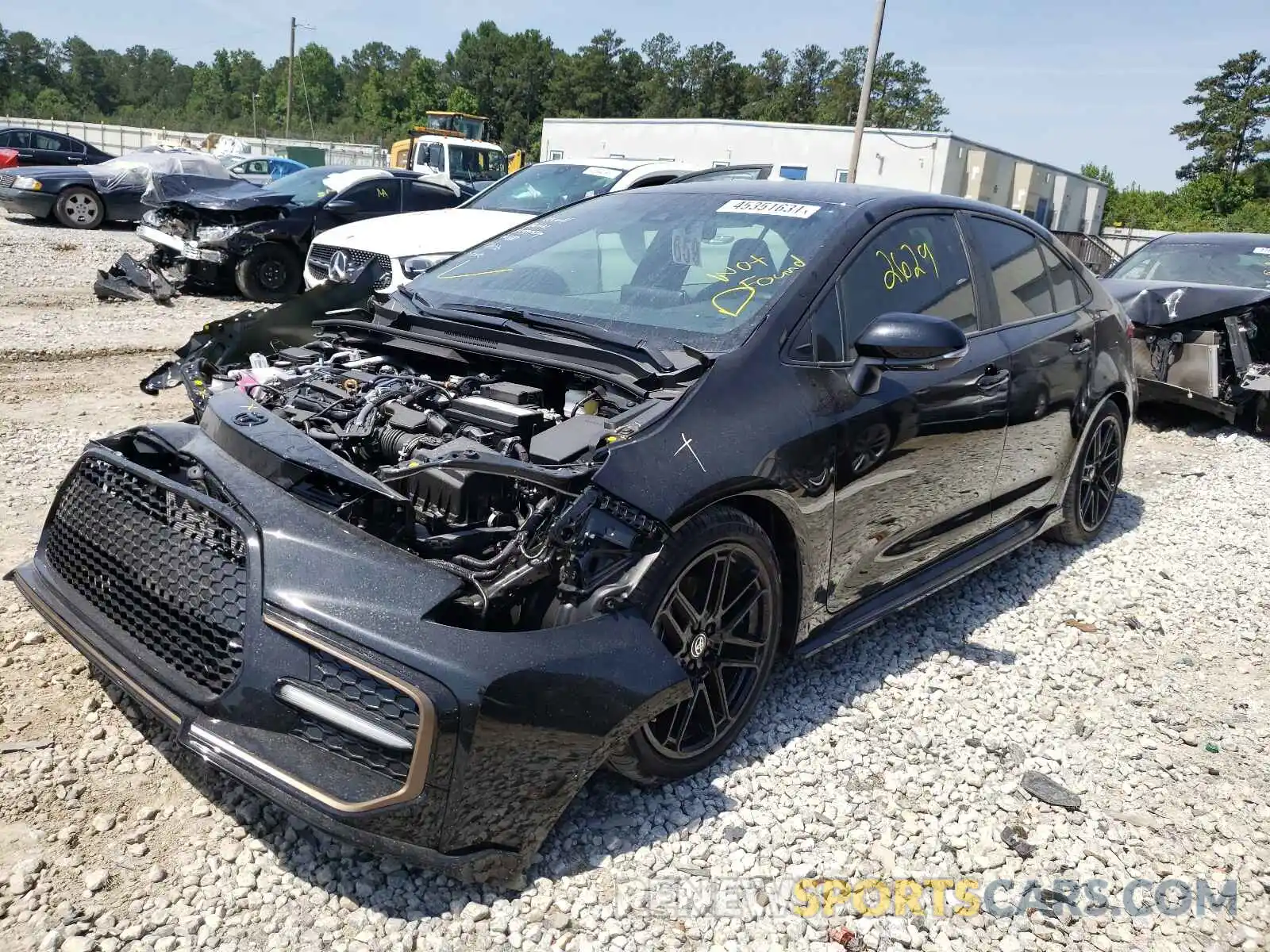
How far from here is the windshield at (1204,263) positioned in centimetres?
849

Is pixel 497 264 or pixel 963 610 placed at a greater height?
pixel 497 264

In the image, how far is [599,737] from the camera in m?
2.35

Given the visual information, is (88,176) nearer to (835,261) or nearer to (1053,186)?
(835,261)

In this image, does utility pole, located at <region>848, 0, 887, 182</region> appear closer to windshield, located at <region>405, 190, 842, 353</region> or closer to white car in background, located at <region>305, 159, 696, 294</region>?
white car in background, located at <region>305, 159, 696, 294</region>

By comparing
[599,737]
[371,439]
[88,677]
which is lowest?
[88,677]

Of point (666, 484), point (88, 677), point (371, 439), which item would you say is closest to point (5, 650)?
point (88, 677)

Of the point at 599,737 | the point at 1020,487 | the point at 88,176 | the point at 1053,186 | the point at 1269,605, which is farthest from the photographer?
the point at 1053,186

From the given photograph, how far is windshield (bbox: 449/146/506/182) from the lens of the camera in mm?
23453

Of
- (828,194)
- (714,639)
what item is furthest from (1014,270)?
(714,639)

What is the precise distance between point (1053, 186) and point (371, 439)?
39.7 meters

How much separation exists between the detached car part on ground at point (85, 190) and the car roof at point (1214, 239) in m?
13.1

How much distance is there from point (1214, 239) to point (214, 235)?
10005 mm

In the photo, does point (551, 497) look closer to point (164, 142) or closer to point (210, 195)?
point (210, 195)

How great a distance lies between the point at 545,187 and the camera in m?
9.81
